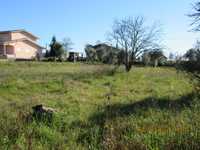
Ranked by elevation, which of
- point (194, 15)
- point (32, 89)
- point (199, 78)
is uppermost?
point (194, 15)

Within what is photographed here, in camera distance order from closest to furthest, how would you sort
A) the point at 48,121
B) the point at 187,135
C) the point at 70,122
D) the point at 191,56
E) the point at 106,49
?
the point at 187,135 < the point at 48,121 < the point at 70,122 < the point at 191,56 < the point at 106,49

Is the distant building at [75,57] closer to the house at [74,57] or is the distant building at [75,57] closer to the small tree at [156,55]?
the house at [74,57]

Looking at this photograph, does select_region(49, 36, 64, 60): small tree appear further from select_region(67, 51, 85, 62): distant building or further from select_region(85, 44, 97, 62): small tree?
select_region(85, 44, 97, 62): small tree

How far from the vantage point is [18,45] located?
6812 centimetres

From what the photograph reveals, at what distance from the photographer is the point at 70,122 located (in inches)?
396

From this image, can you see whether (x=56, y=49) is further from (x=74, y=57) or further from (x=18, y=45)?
(x=18, y=45)

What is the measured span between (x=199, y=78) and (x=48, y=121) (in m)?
4.95

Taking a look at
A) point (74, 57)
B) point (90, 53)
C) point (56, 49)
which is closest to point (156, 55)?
point (90, 53)

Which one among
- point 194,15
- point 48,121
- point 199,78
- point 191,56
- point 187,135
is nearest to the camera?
point 187,135

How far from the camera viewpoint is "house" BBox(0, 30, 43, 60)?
2574 inches

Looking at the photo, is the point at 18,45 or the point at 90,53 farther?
the point at 18,45

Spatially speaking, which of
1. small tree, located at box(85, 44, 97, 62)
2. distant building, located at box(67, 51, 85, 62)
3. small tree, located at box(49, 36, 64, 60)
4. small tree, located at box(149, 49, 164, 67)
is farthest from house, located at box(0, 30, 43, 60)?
small tree, located at box(149, 49, 164, 67)

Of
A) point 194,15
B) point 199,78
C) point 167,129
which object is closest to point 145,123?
point 167,129

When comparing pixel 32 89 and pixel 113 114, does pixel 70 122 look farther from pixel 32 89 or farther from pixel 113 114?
pixel 32 89
